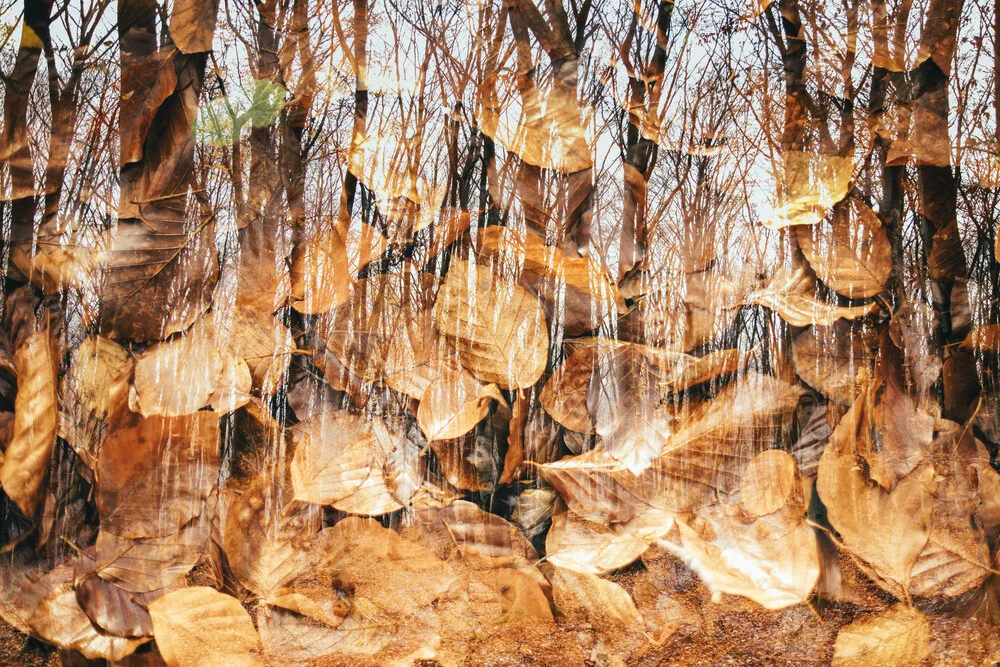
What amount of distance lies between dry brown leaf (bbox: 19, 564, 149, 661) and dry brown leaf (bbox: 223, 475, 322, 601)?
88 mm

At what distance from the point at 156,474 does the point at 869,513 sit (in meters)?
0.51

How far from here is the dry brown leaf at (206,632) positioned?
20.5 inches

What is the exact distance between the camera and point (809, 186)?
56 cm

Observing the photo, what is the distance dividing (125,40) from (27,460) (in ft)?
1.03

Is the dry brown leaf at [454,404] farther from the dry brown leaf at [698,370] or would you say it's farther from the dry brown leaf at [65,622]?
the dry brown leaf at [65,622]

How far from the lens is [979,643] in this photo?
0.54 m

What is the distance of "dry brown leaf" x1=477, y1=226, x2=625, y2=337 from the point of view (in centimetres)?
54

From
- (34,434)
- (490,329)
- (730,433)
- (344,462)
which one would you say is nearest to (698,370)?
(730,433)

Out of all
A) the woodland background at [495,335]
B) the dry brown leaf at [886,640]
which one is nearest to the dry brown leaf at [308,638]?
the woodland background at [495,335]

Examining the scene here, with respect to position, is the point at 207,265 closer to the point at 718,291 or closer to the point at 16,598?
the point at 16,598

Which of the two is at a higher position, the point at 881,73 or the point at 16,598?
the point at 881,73

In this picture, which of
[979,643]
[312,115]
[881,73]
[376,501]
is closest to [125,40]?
[312,115]

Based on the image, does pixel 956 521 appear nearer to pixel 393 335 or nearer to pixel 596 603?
pixel 596 603

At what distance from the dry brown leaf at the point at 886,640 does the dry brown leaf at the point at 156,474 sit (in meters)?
0.46
